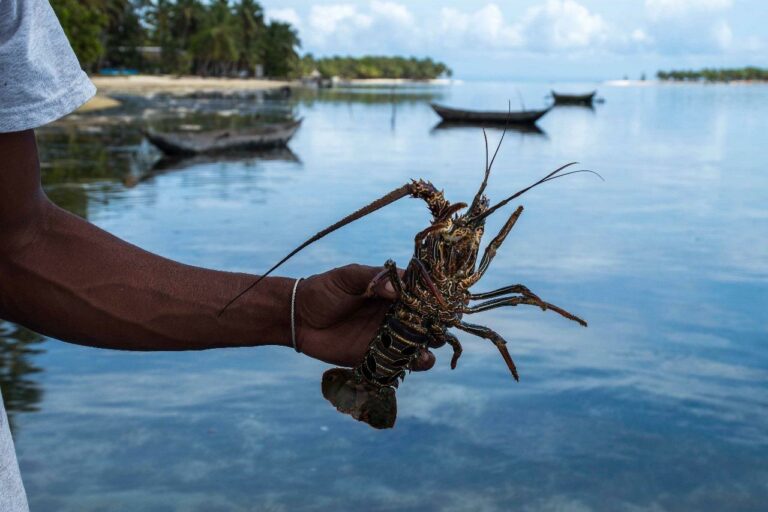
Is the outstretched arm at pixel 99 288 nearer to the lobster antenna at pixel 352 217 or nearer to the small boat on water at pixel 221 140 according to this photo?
the lobster antenna at pixel 352 217

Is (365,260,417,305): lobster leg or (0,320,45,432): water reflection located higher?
(365,260,417,305): lobster leg

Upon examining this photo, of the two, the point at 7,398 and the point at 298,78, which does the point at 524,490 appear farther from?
the point at 298,78

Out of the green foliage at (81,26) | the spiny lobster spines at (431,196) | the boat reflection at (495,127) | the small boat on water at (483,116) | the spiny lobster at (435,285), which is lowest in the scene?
the boat reflection at (495,127)

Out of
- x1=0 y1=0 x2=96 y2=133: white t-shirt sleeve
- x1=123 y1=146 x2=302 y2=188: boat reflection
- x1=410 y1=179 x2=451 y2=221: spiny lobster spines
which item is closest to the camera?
x1=0 y1=0 x2=96 y2=133: white t-shirt sleeve

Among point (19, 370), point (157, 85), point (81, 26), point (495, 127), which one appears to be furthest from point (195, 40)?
point (19, 370)

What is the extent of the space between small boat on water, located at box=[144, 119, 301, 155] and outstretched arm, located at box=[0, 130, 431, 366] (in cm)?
2935

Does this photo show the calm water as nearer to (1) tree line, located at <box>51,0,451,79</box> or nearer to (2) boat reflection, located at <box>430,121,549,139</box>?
(2) boat reflection, located at <box>430,121,549,139</box>

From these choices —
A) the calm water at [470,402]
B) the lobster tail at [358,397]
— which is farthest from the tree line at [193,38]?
the lobster tail at [358,397]

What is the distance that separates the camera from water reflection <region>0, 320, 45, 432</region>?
8805 mm

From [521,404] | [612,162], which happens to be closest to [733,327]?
[521,404]

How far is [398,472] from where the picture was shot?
7.65 metres

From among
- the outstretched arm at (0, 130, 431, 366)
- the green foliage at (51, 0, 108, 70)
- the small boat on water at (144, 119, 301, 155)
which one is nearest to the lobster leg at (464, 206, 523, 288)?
the outstretched arm at (0, 130, 431, 366)

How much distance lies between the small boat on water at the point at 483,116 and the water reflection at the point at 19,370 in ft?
143

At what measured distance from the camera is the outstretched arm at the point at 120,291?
1.63 meters
